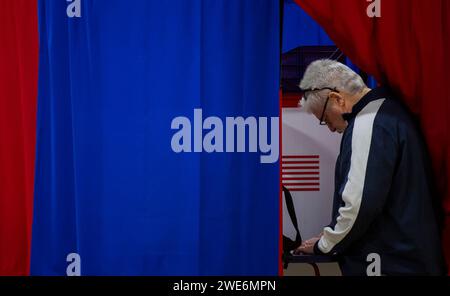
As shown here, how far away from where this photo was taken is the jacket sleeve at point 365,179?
4.96ft

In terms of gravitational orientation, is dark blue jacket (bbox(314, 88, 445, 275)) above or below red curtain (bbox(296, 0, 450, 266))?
below

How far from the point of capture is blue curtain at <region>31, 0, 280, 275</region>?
174 centimetres

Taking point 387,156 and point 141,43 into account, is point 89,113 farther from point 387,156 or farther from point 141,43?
point 387,156

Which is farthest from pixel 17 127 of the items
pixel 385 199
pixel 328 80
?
pixel 385 199

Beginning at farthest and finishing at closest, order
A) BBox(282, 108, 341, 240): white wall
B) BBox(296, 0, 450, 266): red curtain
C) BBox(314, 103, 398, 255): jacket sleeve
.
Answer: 1. BBox(282, 108, 341, 240): white wall
2. BBox(296, 0, 450, 266): red curtain
3. BBox(314, 103, 398, 255): jacket sleeve

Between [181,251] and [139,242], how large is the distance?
16 centimetres

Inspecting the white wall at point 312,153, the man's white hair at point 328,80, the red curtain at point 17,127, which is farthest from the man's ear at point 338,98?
the red curtain at point 17,127

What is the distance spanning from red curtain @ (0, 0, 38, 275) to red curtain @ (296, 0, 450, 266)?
1.04 meters

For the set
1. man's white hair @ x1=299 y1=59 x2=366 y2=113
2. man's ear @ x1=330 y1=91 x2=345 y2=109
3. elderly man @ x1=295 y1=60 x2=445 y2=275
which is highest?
man's white hair @ x1=299 y1=59 x2=366 y2=113

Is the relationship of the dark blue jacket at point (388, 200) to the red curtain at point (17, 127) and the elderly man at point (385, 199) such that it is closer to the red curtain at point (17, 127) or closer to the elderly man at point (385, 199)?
the elderly man at point (385, 199)

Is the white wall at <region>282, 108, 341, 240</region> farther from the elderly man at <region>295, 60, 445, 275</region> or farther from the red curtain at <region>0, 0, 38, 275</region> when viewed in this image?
the red curtain at <region>0, 0, 38, 275</region>

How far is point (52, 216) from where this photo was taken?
1.76 m

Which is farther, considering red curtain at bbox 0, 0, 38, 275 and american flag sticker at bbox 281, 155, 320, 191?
american flag sticker at bbox 281, 155, 320, 191

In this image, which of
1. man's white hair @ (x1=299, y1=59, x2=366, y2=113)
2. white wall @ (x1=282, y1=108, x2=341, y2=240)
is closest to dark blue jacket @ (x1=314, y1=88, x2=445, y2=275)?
man's white hair @ (x1=299, y1=59, x2=366, y2=113)
